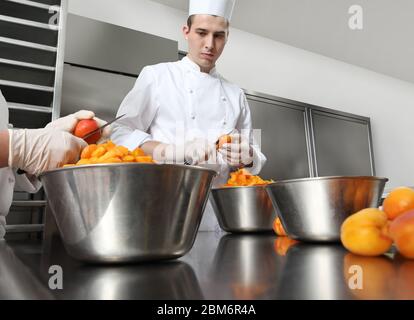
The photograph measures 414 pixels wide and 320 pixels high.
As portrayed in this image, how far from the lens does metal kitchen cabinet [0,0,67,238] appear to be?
2.16 m

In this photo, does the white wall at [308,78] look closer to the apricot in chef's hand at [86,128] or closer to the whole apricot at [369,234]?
the apricot in chef's hand at [86,128]

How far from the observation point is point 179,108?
6.06 feet

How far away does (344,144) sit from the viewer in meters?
4.34

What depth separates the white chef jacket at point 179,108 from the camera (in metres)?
1.76

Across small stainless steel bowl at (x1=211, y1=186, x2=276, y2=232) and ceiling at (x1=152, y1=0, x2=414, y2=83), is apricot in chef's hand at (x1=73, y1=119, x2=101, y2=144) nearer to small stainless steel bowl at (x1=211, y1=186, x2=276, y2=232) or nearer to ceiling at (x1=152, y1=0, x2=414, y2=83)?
small stainless steel bowl at (x1=211, y1=186, x2=276, y2=232)

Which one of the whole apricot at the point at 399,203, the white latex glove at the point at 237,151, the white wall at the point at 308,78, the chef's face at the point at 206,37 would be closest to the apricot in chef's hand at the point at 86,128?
the white latex glove at the point at 237,151

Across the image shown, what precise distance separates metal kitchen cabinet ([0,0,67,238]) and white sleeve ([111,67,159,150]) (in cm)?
67

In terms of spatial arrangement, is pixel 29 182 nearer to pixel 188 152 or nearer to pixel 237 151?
pixel 188 152

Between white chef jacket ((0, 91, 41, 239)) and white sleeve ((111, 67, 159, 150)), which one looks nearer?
white chef jacket ((0, 91, 41, 239))

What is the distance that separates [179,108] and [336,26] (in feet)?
8.74

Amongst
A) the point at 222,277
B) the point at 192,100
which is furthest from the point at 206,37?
the point at 222,277

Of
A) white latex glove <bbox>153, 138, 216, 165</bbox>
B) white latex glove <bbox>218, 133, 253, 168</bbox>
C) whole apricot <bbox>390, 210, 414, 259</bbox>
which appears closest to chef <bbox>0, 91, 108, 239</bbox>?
white latex glove <bbox>153, 138, 216, 165</bbox>
